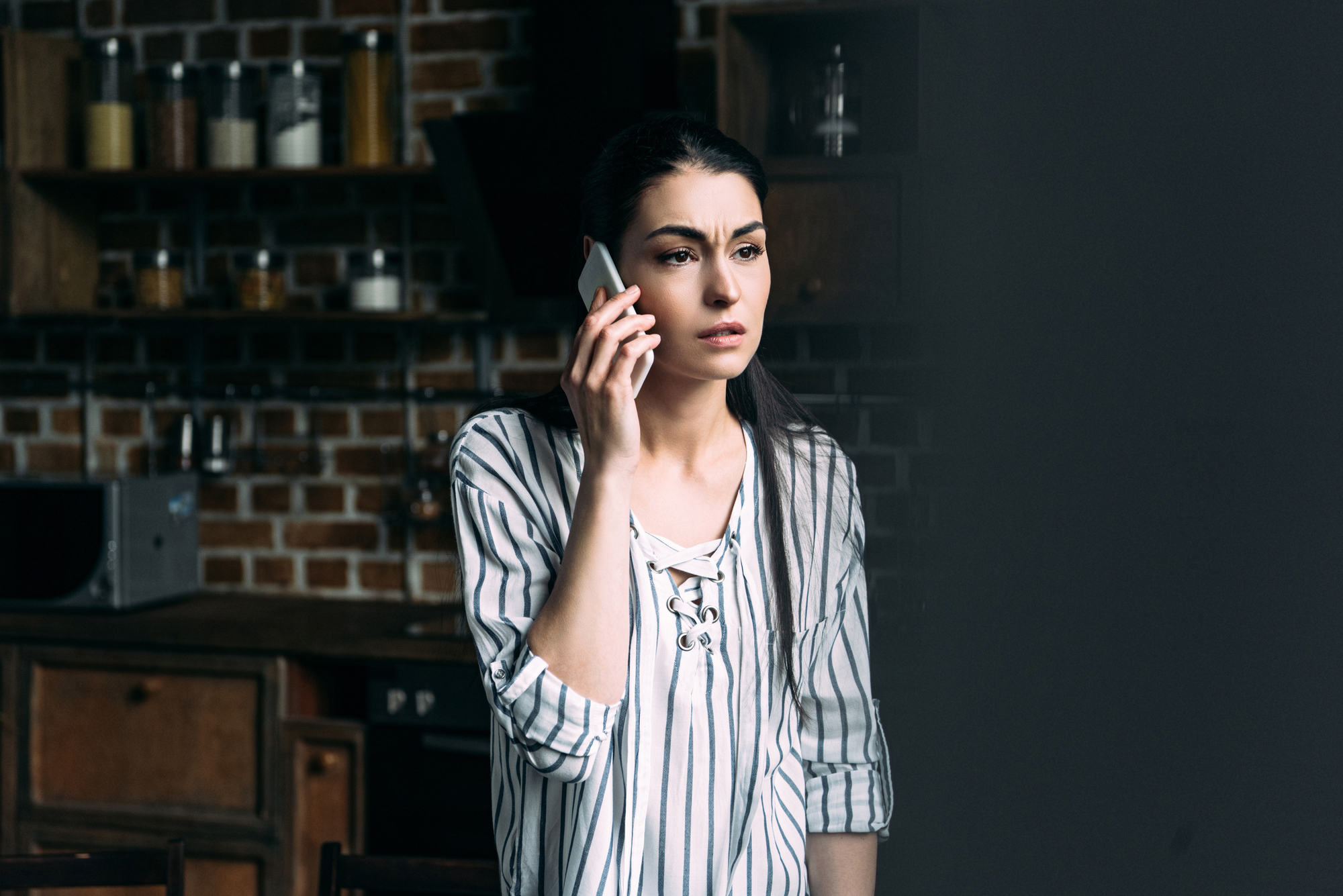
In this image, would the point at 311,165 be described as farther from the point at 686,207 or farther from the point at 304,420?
the point at 686,207

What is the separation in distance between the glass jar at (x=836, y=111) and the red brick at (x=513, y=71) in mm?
742

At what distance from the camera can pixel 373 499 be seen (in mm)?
2621

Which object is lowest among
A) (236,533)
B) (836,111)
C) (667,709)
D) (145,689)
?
(145,689)

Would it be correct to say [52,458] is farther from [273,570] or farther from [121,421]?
[273,570]

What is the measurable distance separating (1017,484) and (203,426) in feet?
8.94

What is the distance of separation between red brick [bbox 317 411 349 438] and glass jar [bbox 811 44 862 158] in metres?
1.28

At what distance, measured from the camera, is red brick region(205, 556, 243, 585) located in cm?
269

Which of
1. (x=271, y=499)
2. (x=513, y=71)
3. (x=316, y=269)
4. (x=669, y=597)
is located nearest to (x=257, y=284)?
(x=316, y=269)

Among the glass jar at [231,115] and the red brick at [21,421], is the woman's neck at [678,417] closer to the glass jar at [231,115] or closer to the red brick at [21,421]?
the glass jar at [231,115]

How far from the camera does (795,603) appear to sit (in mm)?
981

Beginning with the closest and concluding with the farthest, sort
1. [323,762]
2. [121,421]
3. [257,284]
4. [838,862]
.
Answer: [838,862] → [323,762] → [257,284] → [121,421]

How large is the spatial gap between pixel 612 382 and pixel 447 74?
192cm

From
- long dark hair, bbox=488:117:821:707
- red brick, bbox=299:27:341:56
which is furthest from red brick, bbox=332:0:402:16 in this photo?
long dark hair, bbox=488:117:821:707

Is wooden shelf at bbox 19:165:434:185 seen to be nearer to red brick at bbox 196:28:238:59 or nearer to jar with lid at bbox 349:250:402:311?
jar with lid at bbox 349:250:402:311
